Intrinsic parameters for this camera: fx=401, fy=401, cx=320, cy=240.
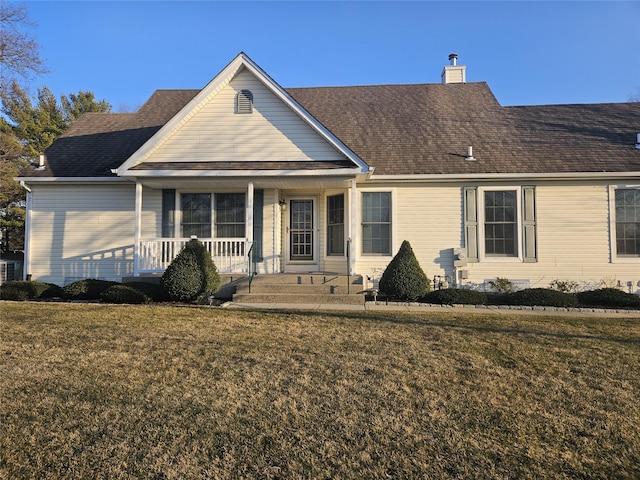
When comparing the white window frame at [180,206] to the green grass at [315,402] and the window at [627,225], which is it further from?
the window at [627,225]

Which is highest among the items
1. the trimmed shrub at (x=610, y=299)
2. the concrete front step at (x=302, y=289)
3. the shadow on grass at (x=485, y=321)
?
the concrete front step at (x=302, y=289)

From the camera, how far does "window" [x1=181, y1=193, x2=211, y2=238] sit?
38.2 feet

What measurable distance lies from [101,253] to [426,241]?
9422mm

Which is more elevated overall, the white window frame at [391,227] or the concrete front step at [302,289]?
the white window frame at [391,227]

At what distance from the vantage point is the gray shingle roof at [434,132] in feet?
37.1

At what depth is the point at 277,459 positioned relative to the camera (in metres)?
2.74

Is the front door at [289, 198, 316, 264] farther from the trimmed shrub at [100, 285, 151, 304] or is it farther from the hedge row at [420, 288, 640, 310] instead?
the trimmed shrub at [100, 285, 151, 304]

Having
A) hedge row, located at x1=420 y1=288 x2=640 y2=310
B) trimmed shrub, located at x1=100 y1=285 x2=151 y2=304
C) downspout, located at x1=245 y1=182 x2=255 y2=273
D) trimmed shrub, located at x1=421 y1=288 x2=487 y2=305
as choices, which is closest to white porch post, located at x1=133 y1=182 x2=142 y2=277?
trimmed shrub, located at x1=100 y1=285 x2=151 y2=304

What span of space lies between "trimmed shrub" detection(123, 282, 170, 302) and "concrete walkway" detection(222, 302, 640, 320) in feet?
5.45

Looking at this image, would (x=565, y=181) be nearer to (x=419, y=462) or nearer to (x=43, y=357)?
(x=419, y=462)

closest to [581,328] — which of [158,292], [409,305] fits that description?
[409,305]

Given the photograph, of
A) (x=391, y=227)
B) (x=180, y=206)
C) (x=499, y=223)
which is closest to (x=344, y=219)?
(x=391, y=227)

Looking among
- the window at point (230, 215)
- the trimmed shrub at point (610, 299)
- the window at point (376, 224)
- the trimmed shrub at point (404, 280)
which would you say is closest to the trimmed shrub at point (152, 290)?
the window at point (230, 215)

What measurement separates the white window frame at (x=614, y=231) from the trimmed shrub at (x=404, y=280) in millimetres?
5447
